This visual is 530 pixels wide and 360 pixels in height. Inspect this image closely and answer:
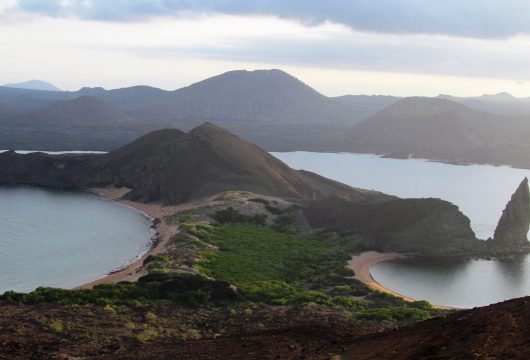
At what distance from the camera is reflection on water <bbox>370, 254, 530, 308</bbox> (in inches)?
2130

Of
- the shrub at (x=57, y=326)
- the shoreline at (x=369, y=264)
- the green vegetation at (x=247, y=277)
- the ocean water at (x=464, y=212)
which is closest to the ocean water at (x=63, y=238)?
the green vegetation at (x=247, y=277)

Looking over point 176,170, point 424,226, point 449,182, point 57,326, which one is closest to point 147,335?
point 57,326

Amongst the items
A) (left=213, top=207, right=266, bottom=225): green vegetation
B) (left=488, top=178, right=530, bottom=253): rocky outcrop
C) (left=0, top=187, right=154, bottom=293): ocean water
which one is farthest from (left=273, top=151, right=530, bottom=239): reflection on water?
(left=0, top=187, right=154, bottom=293): ocean water

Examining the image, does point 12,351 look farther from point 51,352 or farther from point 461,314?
point 461,314

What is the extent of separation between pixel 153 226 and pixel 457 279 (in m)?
42.2

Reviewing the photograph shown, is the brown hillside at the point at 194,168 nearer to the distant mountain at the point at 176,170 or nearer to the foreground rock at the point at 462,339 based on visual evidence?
the distant mountain at the point at 176,170

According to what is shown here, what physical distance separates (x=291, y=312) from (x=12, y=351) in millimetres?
16063

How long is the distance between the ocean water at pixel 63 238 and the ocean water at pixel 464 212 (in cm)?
2895

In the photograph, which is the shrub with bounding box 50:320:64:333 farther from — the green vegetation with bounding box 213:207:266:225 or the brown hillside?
the brown hillside

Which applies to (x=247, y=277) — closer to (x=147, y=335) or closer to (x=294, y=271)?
(x=294, y=271)

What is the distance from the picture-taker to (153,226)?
83.3 metres

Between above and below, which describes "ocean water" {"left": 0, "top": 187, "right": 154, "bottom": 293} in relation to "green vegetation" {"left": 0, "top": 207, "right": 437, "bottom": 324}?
below

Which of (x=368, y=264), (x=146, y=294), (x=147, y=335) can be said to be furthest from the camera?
(x=368, y=264)

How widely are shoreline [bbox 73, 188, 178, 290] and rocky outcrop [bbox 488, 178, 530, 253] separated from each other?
4048 cm
